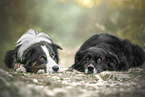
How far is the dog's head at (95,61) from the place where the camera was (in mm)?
5730

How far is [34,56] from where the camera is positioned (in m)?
5.55

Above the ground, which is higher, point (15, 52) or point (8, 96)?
point (15, 52)

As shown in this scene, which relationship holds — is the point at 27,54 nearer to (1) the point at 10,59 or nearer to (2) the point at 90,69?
(1) the point at 10,59

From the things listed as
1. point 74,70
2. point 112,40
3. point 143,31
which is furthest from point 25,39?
point 143,31

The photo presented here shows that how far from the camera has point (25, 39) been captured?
674 cm

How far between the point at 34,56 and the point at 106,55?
2.48 m

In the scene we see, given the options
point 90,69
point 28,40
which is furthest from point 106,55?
point 28,40

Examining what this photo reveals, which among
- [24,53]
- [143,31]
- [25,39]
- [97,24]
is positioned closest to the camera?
[24,53]

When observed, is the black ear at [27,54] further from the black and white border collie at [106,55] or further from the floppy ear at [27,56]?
the black and white border collie at [106,55]

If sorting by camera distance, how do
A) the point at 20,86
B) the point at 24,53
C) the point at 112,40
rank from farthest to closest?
the point at 112,40
the point at 24,53
the point at 20,86

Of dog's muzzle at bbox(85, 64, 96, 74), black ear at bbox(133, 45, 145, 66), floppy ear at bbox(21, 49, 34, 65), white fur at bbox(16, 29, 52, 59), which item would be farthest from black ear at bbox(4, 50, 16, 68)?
black ear at bbox(133, 45, 145, 66)

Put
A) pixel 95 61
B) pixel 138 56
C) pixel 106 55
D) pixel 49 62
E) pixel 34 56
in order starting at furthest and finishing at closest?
pixel 138 56
pixel 106 55
pixel 95 61
pixel 34 56
pixel 49 62

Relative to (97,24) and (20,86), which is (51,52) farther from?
(97,24)

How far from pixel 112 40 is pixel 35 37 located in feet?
10.6
